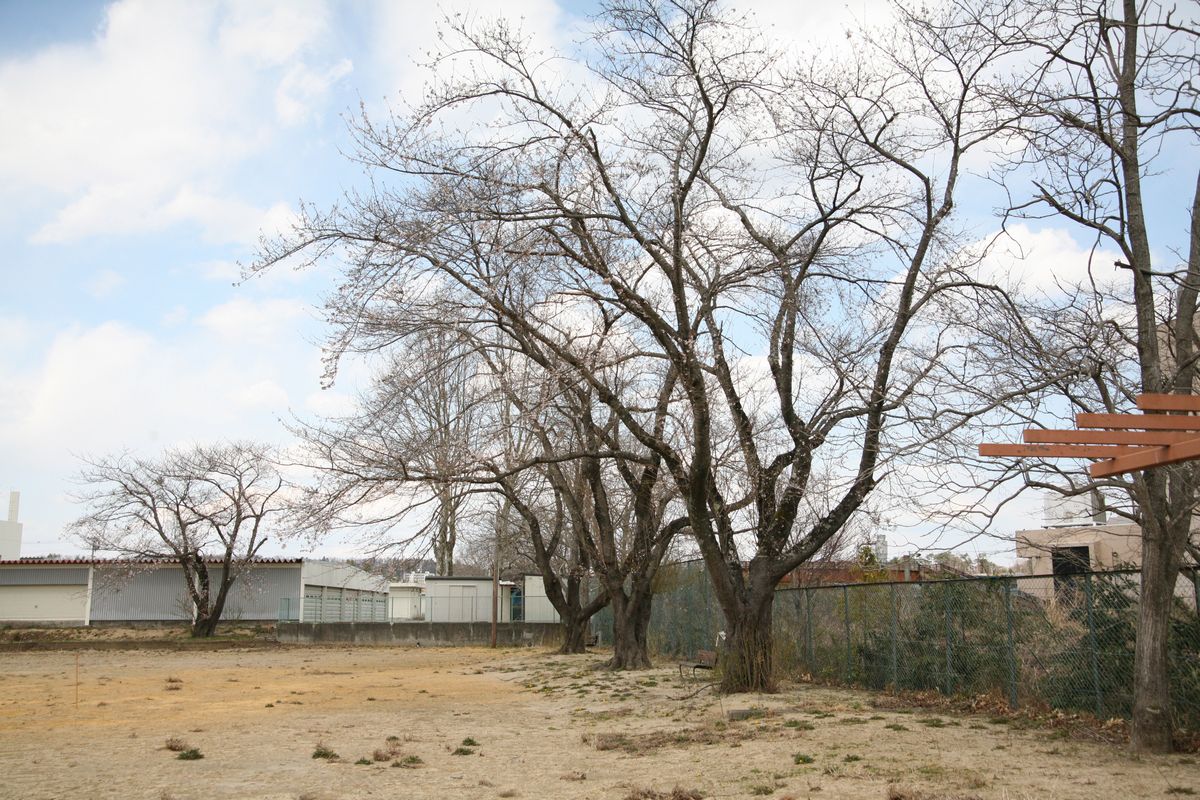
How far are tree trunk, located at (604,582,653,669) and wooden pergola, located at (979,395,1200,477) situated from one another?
59.4 ft

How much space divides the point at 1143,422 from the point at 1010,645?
8.84 meters

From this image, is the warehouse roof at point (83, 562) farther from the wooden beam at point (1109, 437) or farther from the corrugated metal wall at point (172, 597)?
the wooden beam at point (1109, 437)

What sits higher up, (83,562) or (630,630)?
(83,562)

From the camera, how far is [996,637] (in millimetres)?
14602

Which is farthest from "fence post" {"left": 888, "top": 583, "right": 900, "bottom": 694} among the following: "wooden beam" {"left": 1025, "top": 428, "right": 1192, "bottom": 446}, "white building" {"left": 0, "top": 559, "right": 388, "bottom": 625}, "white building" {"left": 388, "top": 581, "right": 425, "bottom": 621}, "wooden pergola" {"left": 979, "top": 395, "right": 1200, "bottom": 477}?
"white building" {"left": 388, "top": 581, "right": 425, "bottom": 621}

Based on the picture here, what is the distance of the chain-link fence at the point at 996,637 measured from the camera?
12.1 metres

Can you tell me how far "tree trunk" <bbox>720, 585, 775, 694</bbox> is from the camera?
16.6 meters

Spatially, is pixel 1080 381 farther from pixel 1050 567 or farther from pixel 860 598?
pixel 1050 567

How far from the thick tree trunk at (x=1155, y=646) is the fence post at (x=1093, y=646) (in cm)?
223

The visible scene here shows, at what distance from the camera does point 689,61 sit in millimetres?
13469

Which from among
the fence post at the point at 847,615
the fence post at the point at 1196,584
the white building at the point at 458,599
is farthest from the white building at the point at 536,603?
the fence post at the point at 1196,584

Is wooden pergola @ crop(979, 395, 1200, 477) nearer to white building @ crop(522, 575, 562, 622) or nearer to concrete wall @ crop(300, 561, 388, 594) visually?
white building @ crop(522, 575, 562, 622)

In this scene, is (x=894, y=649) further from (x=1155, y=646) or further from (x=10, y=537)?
(x=10, y=537)

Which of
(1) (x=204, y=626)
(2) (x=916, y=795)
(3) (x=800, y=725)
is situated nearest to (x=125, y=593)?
(1) (x=204, y=626)
